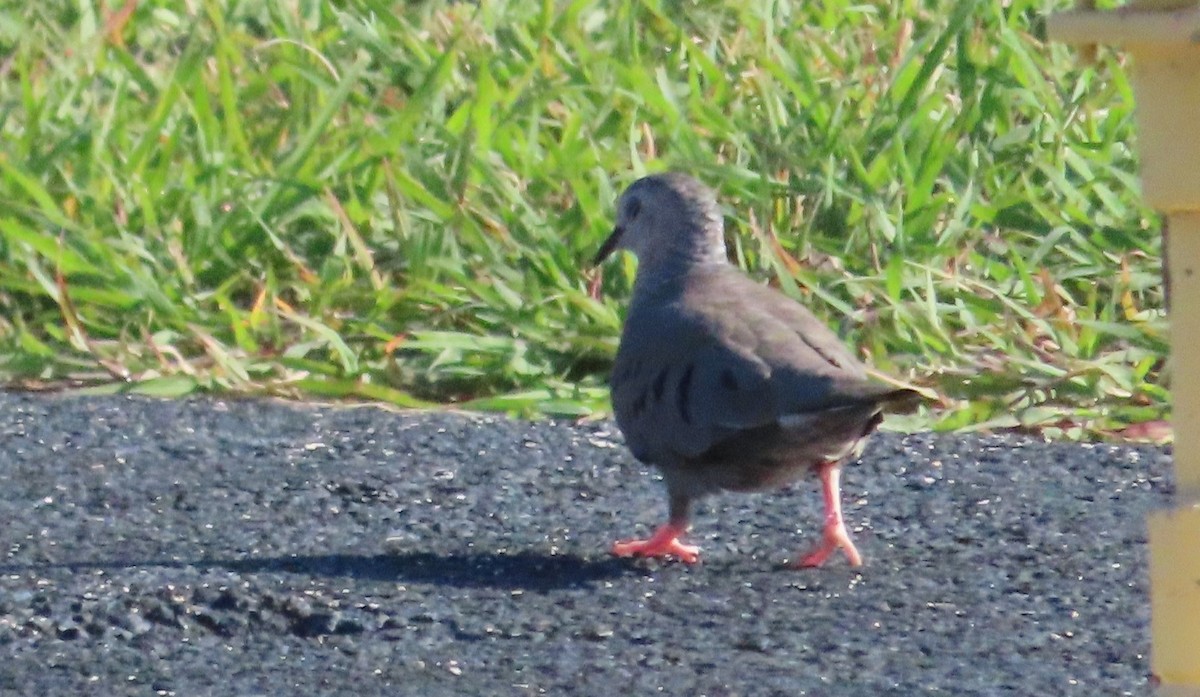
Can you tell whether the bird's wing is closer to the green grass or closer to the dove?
the dove

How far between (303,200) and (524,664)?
10.1 feet

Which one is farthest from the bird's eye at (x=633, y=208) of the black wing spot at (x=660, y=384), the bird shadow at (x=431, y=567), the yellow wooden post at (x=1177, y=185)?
the yellow wooden post at (x=1177, y=185)

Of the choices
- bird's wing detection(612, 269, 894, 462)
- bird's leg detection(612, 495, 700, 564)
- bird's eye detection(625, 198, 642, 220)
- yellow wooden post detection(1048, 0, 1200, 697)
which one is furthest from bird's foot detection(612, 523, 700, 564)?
yellow wooden post detection(1048, 0, 1200, 697)

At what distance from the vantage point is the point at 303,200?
6258 millimetres

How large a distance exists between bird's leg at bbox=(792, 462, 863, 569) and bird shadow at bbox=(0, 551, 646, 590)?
335mm

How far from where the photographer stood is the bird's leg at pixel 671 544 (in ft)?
13.4

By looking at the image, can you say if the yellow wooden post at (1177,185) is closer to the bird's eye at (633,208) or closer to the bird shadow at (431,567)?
the bird shadow at (431,567)

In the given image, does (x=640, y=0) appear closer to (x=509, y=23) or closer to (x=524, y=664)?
(x=509, y=23)

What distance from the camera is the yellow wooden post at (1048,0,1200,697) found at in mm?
2230

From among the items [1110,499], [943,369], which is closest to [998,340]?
[943,369]

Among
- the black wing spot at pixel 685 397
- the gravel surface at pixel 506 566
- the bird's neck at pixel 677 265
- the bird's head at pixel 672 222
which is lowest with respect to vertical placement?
the gravel surface at pixel 506 566

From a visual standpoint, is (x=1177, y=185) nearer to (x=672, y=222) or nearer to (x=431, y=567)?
(x=431, y=567)

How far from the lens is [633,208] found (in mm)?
4871

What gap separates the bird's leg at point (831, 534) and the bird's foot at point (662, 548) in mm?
203
